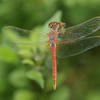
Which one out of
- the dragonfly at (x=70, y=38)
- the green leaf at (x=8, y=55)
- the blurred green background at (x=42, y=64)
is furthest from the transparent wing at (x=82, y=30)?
the green leaf at (x=8, y=55)

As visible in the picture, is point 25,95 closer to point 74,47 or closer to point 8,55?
point 8,55

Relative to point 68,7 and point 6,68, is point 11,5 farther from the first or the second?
point 6,68

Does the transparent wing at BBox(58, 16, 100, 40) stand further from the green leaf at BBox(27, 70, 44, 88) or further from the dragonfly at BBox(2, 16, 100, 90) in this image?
the green leaf at BBox(27, 70, 44, 88)

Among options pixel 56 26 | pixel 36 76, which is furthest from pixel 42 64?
pixel 56 26

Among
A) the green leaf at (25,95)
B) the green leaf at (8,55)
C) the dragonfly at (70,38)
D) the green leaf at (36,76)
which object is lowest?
the green leaf at (25,95)

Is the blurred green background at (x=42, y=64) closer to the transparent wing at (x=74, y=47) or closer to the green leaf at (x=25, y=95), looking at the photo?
the green leaf at (x=25, y=95)

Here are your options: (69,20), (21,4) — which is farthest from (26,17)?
(69,20)
